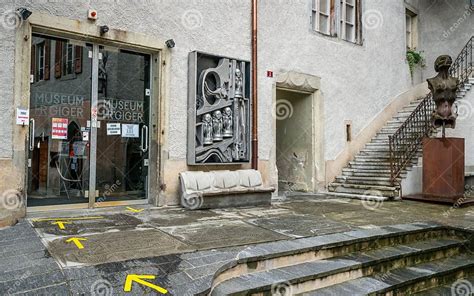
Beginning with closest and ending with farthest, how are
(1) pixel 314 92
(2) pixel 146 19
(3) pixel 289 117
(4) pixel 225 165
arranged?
(2) pixel 146 19, (4) pixel 225 165, (1) pixel 314 92, (3) pixel 289 117

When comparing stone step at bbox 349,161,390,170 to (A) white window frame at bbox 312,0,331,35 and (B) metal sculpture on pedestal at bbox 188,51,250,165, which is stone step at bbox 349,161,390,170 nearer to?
Answer: (A) white window frame at bbox 312,0,331,35

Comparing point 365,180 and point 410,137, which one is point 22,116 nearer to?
point 365,180

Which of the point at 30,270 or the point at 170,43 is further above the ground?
the point at 170,43

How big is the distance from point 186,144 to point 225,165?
95 cm

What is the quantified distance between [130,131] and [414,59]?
1014cm

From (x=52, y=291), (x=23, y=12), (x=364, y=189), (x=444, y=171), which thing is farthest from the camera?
(x=364, y=189)

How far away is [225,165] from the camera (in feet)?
24.7

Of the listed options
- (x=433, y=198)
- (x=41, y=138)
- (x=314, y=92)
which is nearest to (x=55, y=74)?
(x=41, y=138)

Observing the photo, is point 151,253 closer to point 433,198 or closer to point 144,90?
point 144,90

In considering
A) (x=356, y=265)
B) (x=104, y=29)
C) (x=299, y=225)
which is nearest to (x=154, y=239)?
(x=299, y=225)

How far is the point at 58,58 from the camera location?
5.90 m

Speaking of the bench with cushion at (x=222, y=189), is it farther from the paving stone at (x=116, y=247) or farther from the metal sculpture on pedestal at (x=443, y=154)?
the metal sculpture on pedestal at (x=443, y=154)

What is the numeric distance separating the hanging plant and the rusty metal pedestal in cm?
514

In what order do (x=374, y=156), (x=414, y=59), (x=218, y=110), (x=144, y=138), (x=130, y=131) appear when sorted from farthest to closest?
1. (x=414, y=59)
2. (x=374, y=156)
3. (x=218, y=110)
4. (x=144, y=138)
5. (x=130, y=131)
